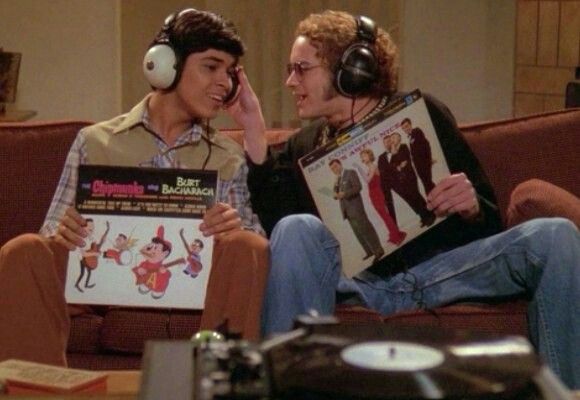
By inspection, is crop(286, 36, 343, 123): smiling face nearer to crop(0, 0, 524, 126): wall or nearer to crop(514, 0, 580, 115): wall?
crop(0, 0, 524, 126): wall

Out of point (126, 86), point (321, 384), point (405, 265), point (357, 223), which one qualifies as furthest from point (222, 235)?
point (126, 86)

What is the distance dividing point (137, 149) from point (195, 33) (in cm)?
29

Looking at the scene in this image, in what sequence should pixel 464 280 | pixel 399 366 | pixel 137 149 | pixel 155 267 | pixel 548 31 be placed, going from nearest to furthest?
pixel 399 366
pixel 155 267
pixel 464 280
pixel 137 149
pixel 548 31

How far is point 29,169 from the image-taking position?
240 cm

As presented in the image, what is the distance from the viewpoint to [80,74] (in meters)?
3.80

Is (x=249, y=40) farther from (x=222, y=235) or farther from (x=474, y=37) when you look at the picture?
(x=222, y=235)

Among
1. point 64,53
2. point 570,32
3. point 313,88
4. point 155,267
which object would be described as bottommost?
point 155,267

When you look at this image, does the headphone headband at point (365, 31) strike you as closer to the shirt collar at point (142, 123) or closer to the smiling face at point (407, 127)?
the smiling face at point (407, 127)

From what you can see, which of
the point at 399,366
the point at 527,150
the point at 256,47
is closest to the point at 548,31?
the point at 256,47

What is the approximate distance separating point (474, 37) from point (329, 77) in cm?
167

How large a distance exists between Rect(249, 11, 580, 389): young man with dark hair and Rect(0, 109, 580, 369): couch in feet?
0.21

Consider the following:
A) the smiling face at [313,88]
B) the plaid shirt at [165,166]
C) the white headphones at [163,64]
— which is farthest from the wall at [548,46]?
the white headphones at [163,64]

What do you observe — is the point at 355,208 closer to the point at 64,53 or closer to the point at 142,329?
the point at 142,329

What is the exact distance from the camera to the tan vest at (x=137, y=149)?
87.6 inches
